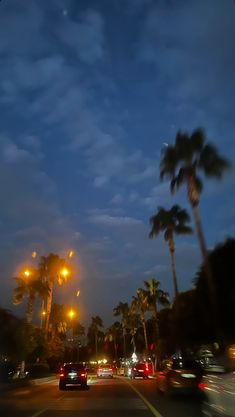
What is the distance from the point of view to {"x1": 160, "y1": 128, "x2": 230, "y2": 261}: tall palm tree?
37375mm

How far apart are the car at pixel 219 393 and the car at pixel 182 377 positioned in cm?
886

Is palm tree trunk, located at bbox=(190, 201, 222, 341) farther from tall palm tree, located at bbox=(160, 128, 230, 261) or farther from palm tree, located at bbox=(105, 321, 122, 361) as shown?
palm tree, located at bbox=(105, 321, 122, 361)

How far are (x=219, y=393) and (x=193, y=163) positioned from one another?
1084 inches

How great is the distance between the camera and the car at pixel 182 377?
74.1 ft

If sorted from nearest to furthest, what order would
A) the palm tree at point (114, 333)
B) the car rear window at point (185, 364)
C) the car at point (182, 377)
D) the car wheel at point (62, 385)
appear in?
1. the car at point (182, 377)
2. the car rear window at point (185, 364)
3. the car wheel at point (62, 385)
4. the palm tree at point (114, 333)

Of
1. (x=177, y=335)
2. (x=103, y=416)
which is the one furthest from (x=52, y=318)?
(x=103, y=416)

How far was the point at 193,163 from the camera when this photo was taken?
38562 mm

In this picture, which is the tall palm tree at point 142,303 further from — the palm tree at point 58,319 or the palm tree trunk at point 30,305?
the palm tree trunk at point 30,305

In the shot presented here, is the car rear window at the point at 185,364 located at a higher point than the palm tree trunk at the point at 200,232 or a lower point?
lower

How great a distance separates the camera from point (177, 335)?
165ft

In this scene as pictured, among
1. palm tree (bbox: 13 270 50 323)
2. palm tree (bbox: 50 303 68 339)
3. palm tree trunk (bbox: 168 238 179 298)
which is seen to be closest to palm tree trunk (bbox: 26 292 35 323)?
palm tree (bbox: 13 270 50 323)

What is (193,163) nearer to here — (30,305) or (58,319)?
(30,305)

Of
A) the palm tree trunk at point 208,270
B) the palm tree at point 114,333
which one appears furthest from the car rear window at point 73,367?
the palm tree at point 114,333

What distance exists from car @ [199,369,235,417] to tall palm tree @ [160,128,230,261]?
23.3 metres
